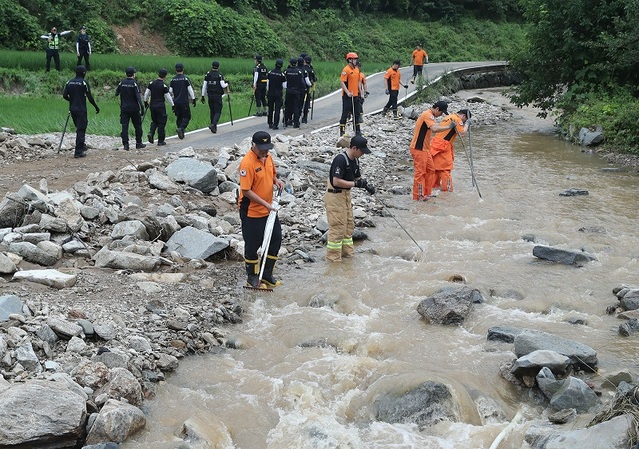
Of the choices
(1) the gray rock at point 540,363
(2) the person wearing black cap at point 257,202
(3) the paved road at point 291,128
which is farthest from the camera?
(3) the paved road at point 291,128

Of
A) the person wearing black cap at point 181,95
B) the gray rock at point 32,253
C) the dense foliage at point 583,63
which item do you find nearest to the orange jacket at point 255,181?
the gray rock at point 32,253

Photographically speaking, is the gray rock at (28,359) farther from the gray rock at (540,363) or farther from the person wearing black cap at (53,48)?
the person wearing black cap at (53,48)

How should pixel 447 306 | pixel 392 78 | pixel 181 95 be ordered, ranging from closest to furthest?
pixel 447 306 → pixel 181 95 → pixel 392 78

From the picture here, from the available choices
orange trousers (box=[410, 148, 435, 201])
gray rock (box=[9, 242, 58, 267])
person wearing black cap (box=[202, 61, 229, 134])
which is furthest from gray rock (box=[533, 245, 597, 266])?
person wearing black cap (box=[202, 61, 229, 134])

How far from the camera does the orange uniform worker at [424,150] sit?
45.4ft

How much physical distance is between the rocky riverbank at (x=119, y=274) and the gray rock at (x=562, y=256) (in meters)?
3.11

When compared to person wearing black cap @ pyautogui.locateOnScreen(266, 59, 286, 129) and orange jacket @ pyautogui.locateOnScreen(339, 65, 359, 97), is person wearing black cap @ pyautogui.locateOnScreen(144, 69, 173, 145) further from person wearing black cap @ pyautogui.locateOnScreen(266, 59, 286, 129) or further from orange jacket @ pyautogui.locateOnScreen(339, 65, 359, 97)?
orange jacket @ pyautogui.locateOnScreen(339, 65, 359, 97)

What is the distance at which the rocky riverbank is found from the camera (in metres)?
6.23

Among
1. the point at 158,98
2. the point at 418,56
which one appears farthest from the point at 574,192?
the point at 418,56

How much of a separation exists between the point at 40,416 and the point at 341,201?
582 centimetres

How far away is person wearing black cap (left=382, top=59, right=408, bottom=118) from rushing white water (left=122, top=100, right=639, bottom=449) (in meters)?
9.55

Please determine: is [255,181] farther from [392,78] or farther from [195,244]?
[392,78]

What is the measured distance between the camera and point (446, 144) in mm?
14562

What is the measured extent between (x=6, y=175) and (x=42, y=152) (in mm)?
2392
